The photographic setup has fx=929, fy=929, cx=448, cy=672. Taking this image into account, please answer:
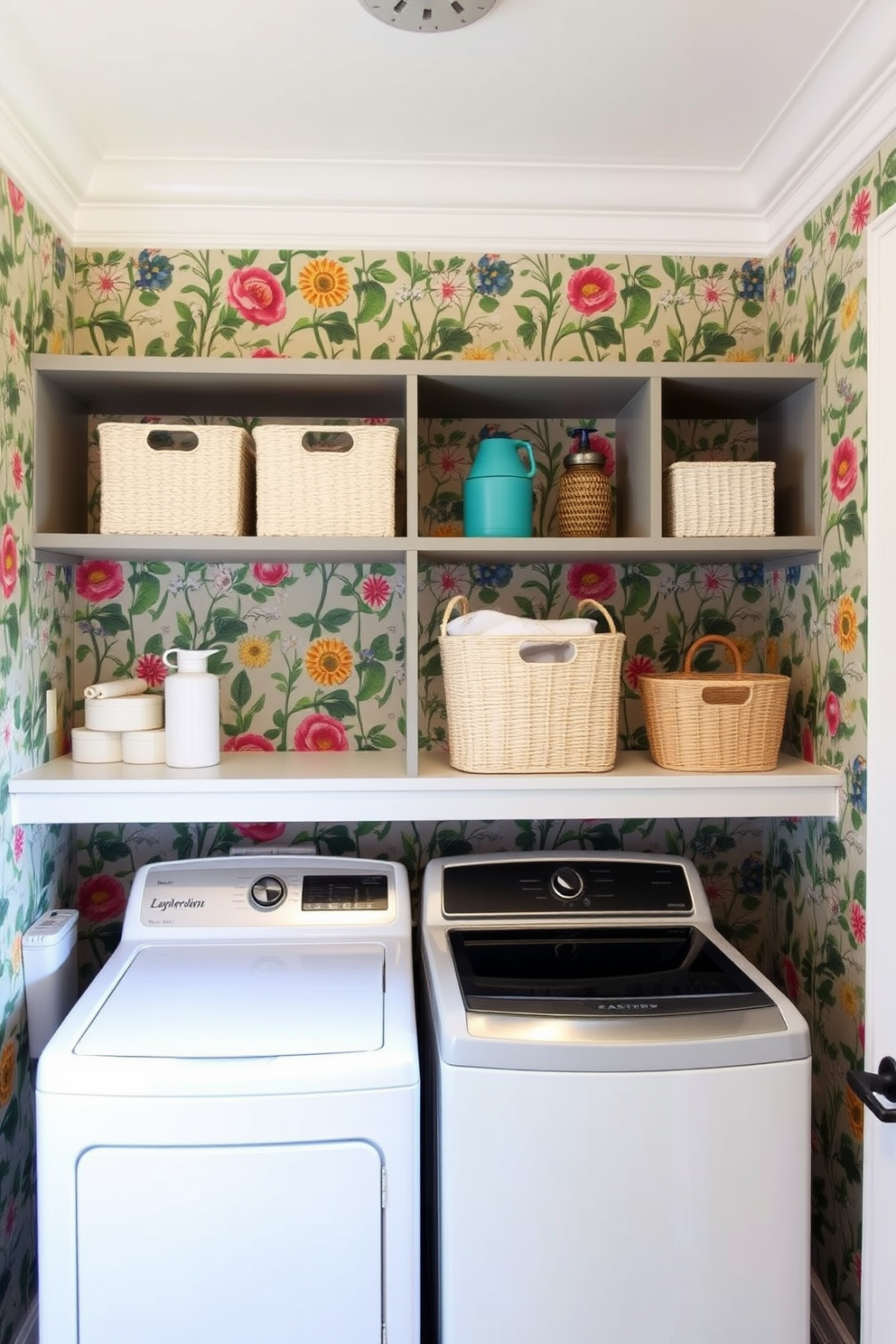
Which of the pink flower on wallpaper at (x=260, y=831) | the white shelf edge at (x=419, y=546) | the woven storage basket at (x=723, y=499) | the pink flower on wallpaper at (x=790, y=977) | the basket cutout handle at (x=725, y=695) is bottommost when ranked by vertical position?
the pink flower on wallpaper at (x=790, y=977)

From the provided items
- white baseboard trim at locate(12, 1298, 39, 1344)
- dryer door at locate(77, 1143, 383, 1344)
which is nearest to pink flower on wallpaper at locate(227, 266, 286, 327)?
dryer door at locate(77, 1143, 383, 1344)

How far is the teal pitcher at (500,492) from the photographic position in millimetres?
1855

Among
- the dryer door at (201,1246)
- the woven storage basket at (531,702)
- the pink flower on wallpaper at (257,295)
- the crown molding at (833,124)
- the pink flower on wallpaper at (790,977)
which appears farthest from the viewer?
the pink flower on wallpaper at (257,295)

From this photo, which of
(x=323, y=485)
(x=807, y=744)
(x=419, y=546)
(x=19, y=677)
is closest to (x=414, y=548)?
(x=419, y=546)

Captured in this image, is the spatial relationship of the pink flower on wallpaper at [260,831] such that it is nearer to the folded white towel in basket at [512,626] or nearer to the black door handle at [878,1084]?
the folded white towel in basket at [512,626]

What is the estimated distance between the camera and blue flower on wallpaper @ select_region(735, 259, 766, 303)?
2.15m

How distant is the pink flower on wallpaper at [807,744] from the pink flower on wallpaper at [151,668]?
55.5 inches

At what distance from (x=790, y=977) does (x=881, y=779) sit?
67 cm

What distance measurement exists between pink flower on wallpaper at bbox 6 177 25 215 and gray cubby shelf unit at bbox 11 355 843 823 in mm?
264

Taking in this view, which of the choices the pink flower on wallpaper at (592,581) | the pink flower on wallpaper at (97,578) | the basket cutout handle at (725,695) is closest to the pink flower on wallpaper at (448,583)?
the pink flower on wallpaper at (592,581)

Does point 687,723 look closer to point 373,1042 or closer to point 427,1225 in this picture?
point 373,1042

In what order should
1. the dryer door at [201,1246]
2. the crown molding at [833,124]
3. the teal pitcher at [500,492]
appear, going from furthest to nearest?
the teal pitcher at [500,492], the crown molding at [833,124], the dryer door at [201,1246]

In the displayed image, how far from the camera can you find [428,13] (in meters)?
1.46

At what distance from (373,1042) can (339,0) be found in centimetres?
163
